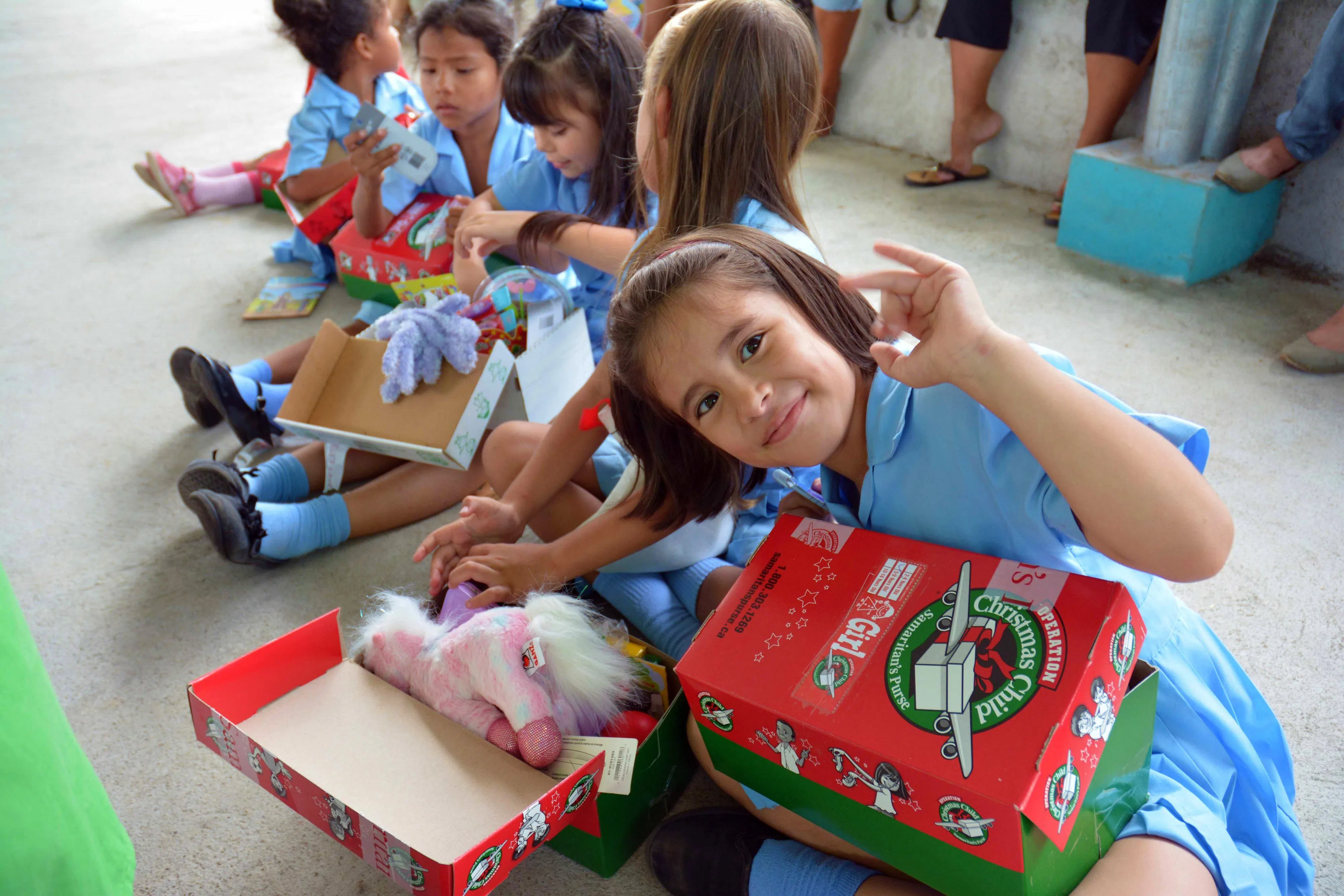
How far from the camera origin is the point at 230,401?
1.55 m

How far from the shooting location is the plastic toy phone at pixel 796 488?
96cm

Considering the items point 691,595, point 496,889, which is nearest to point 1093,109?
point 691,595

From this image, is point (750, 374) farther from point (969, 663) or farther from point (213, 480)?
point (213, 480)

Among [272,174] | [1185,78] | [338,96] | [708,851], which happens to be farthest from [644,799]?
[272,174]

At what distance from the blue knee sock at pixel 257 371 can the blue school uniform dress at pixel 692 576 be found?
885 millimetres

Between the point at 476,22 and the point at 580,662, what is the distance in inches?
52.0

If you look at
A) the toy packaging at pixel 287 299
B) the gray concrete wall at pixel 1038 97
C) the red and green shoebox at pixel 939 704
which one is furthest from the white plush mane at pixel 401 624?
the gray concrete wall at pixel 1038 97

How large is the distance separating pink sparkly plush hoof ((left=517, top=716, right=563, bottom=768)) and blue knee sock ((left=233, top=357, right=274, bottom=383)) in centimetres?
108

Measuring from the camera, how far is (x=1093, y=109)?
208 centimetres

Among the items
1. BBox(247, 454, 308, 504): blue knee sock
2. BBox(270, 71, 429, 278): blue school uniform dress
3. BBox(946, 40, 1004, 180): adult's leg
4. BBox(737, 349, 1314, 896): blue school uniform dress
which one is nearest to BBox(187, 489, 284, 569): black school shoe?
BBox(247, 454, 308, 504): blue knee sock

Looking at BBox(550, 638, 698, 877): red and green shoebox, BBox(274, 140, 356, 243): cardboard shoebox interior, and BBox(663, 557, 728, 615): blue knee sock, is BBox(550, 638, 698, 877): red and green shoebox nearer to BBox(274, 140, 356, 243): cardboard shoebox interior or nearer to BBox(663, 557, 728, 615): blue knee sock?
BBox(663, 557, 728, 615): blue knee sock

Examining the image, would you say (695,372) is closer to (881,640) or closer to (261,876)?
(881,640)

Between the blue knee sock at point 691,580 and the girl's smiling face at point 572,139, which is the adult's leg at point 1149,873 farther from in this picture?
the girl's smiling face at point 572,139

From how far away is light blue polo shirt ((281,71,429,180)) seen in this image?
2.14m
